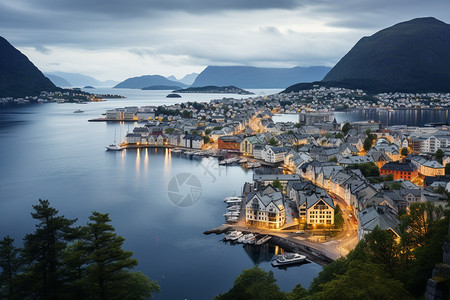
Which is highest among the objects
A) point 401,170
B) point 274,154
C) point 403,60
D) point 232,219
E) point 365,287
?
point 403,60

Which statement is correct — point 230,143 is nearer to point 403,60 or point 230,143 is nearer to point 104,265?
point 104,265

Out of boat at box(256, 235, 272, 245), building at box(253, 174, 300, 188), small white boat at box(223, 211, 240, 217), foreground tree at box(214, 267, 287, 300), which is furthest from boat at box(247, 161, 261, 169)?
foreground tree at box(214, 267, 287, 300)

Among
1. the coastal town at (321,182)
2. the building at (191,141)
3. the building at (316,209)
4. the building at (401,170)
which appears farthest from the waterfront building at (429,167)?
the building at (191,141)

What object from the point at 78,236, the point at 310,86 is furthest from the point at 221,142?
the point at 310,86

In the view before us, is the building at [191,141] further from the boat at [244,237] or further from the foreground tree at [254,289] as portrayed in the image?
the foreground tree at [254,289]

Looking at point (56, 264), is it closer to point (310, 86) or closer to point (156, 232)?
point (156, 232)

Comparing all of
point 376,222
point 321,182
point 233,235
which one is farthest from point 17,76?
point 376,222
